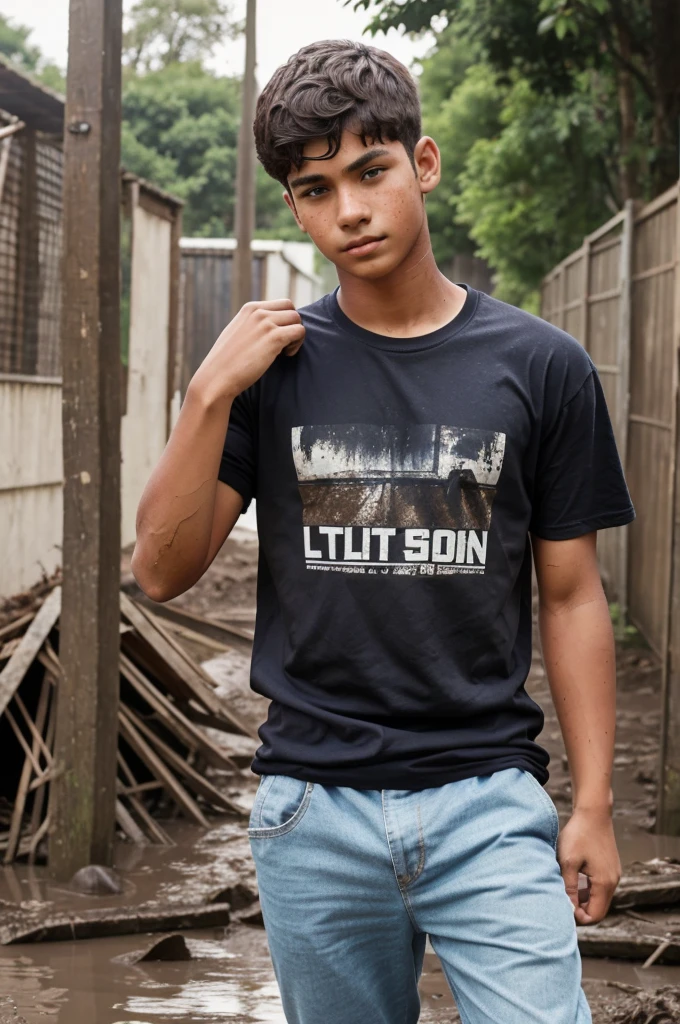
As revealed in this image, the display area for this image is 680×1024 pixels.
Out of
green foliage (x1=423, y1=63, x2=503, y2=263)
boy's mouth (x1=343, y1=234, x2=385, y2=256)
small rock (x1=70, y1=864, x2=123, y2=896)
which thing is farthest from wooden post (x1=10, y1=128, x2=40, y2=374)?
green foliage (x1=423, y1=63, x2=503, y2=263)

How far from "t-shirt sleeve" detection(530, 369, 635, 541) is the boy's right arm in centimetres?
44

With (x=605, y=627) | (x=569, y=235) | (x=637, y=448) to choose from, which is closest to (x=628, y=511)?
(x=605, y=627)

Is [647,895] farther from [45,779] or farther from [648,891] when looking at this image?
[45,779]

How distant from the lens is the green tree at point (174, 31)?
6012cm

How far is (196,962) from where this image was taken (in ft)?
13.8

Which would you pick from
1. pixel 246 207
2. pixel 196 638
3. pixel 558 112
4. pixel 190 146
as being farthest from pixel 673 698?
pixel 190 146

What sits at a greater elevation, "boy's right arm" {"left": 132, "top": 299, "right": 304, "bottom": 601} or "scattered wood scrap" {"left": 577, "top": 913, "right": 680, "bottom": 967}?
"boy's right arm" {"left": 132, "top": 299, "right": 304, "bottom": 601}

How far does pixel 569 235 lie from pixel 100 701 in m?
15.0

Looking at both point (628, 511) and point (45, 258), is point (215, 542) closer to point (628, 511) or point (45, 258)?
point (628, 511)

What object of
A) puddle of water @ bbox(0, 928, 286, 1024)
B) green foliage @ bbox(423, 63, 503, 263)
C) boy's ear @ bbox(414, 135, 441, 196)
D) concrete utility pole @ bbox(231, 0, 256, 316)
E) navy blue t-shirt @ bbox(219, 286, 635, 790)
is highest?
green foliage @ bbox(423, 63, 503, 263)

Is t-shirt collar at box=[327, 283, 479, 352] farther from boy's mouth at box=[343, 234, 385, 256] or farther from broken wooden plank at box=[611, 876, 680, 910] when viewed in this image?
broken wooden plank at box=[611, 876, 680, 910]

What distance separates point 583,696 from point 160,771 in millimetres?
3750

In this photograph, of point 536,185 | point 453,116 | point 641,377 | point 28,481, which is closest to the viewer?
point 641,377

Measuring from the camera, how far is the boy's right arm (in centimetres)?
206
